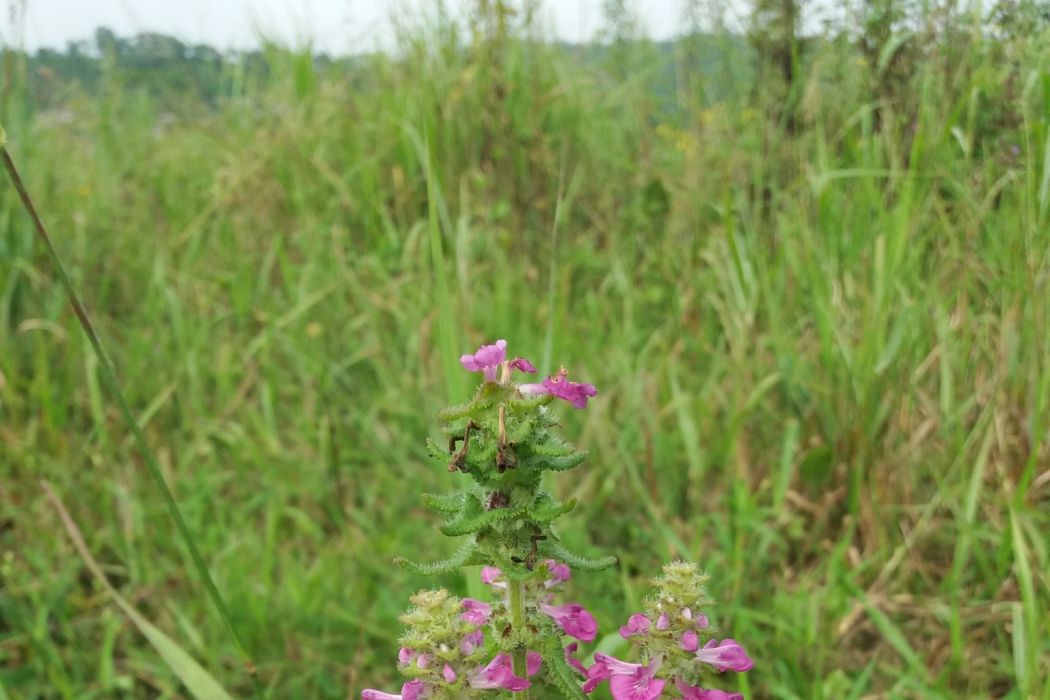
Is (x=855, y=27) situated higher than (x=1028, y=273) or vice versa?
(x=855, y=27)

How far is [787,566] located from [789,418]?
1.27ft

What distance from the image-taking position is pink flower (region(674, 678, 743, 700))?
0.71 metres

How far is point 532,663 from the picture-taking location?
739mm

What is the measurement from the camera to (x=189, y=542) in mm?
993

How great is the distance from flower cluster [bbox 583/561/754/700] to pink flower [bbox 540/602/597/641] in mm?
28

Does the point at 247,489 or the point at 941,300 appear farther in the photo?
the point at 247,489

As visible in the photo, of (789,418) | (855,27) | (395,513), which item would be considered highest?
(855,27)

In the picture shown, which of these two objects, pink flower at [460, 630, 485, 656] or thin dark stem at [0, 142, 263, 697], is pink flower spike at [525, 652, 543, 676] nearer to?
pink flower at [460, 630, 485, 656]

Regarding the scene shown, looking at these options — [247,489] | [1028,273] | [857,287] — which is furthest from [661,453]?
[247,489]

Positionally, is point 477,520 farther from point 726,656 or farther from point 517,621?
point 726,656

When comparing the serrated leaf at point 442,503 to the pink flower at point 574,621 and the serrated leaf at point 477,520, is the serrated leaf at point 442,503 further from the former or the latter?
the pink flower at point 574,621

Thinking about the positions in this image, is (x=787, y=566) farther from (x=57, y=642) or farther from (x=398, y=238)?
(x=398, y=238)

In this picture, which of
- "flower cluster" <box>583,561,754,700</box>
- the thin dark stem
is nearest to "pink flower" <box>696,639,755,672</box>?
"flower cluster" <box>583,561,754,700</box>

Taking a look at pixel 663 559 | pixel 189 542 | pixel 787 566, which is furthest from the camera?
pixel 787 566
